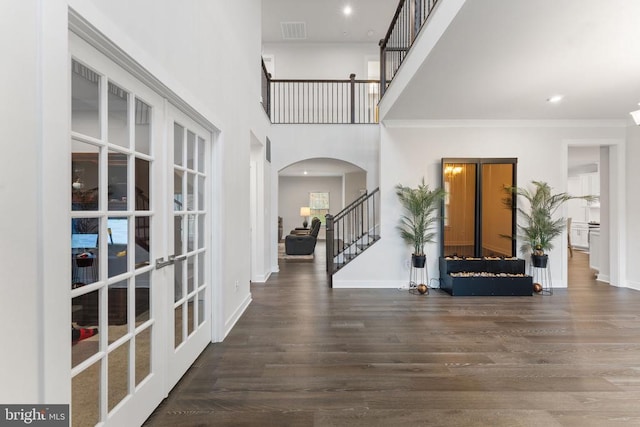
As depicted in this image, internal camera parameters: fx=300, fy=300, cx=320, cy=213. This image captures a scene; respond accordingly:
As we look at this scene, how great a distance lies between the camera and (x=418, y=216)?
16.4ft

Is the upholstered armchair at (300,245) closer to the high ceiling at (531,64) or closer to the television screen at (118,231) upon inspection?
the high ceiling at (531,64)

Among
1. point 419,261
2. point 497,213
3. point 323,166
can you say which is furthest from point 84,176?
point 323,166

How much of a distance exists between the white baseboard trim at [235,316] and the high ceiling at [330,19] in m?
6.60

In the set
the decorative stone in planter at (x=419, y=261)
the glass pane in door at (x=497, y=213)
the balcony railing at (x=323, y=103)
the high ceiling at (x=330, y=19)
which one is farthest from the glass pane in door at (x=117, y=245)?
the high ceiling at (x=330, y=19)

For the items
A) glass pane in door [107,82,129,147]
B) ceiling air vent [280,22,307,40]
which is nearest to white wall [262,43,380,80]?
ceiling air vent [280,22,307,40]

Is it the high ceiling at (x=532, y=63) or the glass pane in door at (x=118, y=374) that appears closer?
the glass pane in door at (x=118, y=374)

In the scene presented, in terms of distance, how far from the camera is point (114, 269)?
163 cm

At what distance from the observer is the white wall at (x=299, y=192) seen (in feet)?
42.4

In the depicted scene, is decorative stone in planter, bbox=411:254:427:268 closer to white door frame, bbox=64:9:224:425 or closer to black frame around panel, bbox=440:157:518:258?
black frame around panel, bbox=440:157:518:258

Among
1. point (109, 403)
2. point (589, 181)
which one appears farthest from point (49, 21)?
point (589, 181)

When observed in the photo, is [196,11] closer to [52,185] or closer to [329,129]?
[52,185]

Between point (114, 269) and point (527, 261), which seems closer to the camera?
point (114, 269)

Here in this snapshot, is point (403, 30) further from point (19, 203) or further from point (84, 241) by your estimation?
point (19, 203)

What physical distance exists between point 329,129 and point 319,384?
16.8 feet
